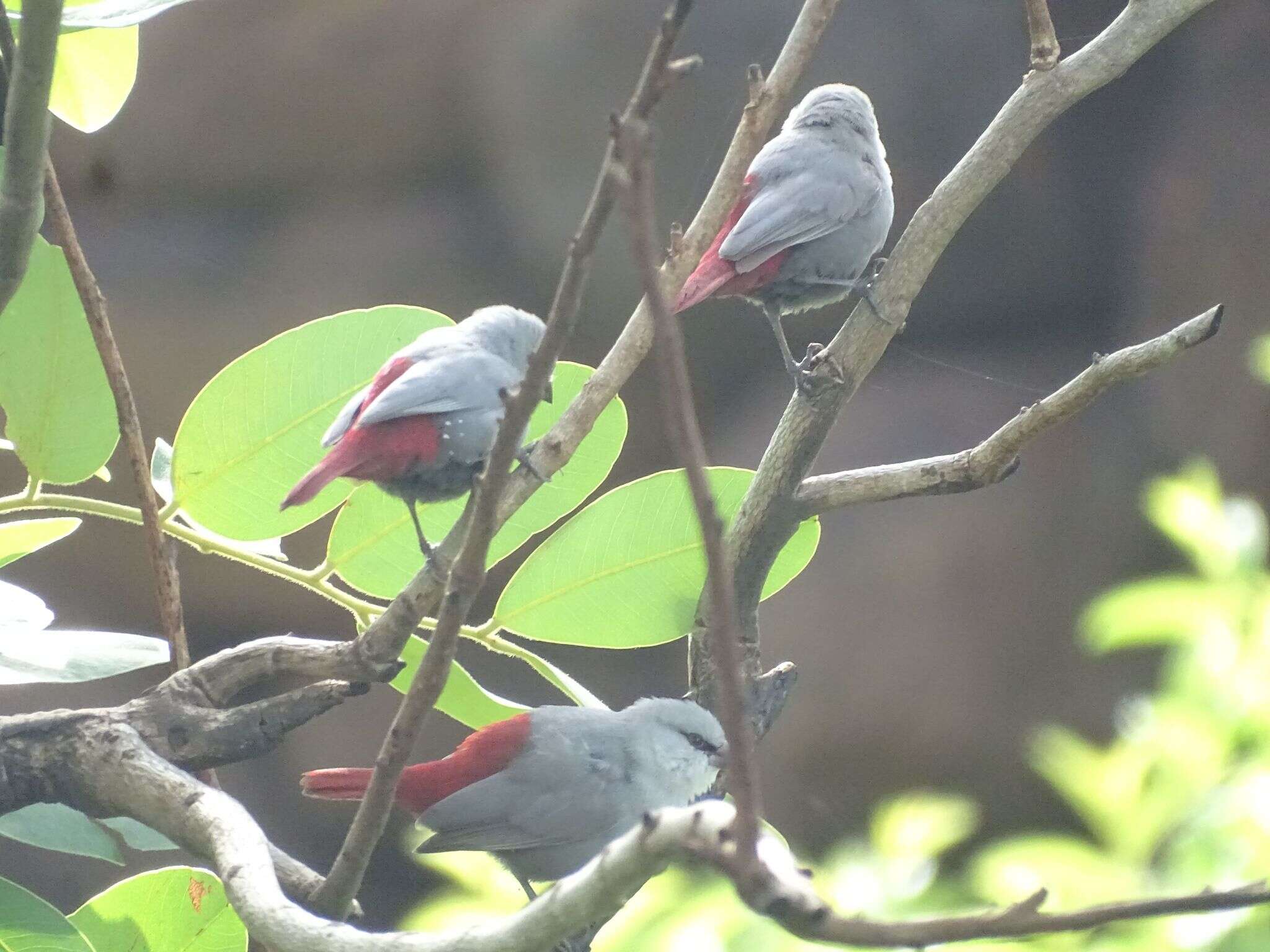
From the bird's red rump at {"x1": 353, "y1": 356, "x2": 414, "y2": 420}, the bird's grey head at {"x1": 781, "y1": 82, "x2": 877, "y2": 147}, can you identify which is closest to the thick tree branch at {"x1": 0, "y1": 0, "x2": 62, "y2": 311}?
the bird's red rump at {"x1": 353, "y1": 356, "x2": 414, "y2": 420}

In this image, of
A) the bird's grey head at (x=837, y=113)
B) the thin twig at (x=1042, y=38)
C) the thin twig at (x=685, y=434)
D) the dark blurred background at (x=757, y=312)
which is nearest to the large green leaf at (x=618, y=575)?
the thin twig at (x=1042, y=38)

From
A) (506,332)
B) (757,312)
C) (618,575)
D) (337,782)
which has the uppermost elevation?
(757,312)

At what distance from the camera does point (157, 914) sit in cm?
102

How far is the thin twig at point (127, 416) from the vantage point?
40.1 inches

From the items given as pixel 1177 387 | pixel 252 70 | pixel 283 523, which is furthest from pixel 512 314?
pixel 1177 387

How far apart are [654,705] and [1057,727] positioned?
3.36m

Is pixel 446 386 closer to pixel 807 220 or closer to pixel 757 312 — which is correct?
pixel 807 220

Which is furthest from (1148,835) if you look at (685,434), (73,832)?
(685,434)

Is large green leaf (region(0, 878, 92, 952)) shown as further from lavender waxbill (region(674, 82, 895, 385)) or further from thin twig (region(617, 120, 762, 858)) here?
lavender waxbill (region(674, 82, 895, 385))

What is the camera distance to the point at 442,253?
4348mm

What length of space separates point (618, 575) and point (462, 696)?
20 cm

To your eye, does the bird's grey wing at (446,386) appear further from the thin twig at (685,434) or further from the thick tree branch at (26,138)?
the thin twig at (685,434)

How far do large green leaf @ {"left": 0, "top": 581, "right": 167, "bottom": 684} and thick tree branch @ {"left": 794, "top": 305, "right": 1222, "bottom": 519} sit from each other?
24.6 inches

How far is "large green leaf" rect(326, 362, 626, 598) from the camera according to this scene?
3.84 feet
